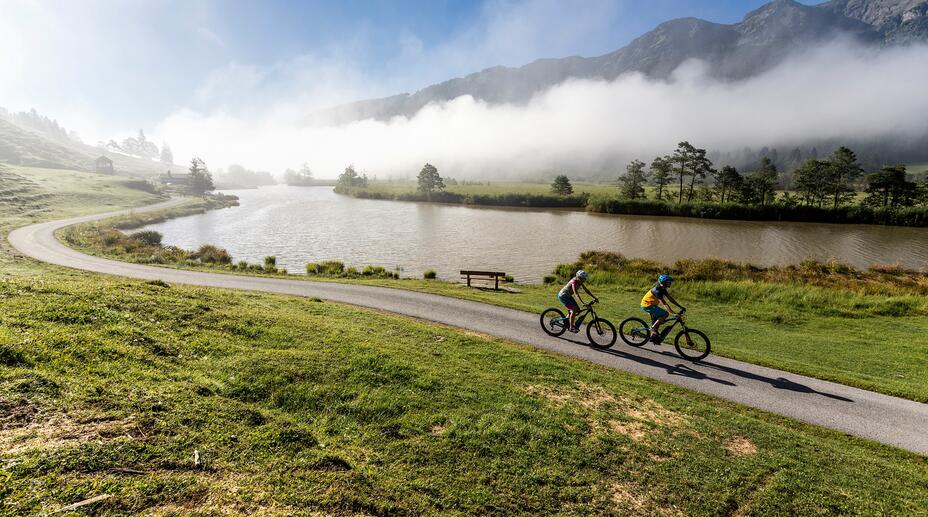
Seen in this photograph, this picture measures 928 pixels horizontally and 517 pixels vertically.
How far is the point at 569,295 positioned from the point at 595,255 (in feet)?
81.0

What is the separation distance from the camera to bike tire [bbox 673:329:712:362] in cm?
1406

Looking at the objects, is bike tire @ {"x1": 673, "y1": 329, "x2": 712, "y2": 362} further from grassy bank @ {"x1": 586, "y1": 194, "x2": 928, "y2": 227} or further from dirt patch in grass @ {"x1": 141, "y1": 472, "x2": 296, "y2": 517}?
grassy bank @ {"x1": 586, "y1": 194, "x2": 928, "y2": 227}

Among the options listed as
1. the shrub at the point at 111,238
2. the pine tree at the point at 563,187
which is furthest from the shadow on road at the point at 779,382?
the pine tree at the point at 563,187

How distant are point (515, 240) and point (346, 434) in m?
49.9

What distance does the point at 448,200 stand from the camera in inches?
5349

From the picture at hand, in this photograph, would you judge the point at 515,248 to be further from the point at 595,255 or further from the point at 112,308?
the point at 112,308

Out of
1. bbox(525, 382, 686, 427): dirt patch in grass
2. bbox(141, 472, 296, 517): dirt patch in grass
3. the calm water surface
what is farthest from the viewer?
the calm water surface

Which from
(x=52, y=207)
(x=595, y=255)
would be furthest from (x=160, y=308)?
(x=52, y=207)

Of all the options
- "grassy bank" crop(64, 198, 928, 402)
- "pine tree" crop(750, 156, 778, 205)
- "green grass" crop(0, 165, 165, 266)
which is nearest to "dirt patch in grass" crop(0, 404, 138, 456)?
"grassy bank" crop(64, 198, 928, 402)

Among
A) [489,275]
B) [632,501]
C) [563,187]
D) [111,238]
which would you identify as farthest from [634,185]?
[632,501]

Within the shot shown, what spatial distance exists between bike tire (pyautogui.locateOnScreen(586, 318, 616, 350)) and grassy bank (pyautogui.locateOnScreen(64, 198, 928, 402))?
Answer: 13.5 ft

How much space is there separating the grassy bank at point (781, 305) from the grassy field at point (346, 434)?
684cm

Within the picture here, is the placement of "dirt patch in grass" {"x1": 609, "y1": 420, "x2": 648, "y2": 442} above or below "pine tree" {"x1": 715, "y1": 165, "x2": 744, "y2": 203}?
below

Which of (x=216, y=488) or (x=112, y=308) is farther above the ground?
(x=112, y=308)
